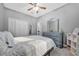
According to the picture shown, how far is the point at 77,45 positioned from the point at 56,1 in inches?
28.7

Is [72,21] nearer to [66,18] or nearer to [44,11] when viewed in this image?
[66,18]

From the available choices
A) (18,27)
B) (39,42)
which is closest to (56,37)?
(39,42)

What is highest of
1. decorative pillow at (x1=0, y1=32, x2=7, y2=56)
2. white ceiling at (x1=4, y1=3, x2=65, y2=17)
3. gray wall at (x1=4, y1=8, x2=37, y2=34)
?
white ceiling at (x1=4, y1=3, x2=65, y2=17)

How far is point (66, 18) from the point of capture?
1.85 m

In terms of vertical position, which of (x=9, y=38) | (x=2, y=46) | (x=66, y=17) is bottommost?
(x=2, y=46)

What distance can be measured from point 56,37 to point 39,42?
0.89 ft

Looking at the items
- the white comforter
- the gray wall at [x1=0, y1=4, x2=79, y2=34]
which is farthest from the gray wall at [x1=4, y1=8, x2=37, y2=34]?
the white comforter

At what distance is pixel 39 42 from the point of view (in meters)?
1.89

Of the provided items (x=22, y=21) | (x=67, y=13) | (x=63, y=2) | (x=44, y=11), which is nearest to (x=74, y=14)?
(x=67, y=13)

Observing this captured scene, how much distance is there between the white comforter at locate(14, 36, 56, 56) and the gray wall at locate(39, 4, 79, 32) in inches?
6.4

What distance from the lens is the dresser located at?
6.11 ft

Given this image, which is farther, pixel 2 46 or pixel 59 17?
pixel 59 17

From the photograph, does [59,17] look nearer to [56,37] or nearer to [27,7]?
[56,37]

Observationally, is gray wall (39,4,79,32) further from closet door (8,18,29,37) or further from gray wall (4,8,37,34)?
closet door (8,18,29,37)
